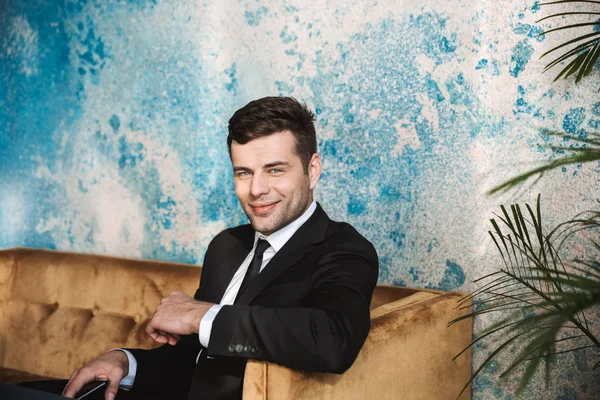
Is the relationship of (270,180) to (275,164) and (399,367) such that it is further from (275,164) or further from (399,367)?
(399,367)

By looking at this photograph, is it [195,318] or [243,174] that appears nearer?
[195,318]

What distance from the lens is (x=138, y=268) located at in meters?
2.64

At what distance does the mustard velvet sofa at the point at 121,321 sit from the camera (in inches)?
70.7

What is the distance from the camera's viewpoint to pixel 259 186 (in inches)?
68.9

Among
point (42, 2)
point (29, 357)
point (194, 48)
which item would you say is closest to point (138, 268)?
point (29, 357)

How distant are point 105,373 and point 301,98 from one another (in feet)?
4.43

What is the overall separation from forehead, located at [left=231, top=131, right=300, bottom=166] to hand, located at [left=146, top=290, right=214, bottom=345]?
1.45 ft

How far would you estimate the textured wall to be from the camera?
221cm

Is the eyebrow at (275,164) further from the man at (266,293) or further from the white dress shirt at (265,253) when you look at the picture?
the white dress shirt at (265,253)

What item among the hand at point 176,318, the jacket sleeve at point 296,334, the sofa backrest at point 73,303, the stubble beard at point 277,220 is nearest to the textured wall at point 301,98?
the sofa backrest at point 73,303

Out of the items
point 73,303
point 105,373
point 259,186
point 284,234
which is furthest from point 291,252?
point 73,303

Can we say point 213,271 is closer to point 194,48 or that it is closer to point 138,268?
point 138,268

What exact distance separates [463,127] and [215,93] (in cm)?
112

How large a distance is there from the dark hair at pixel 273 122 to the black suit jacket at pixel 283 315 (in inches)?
8.4
